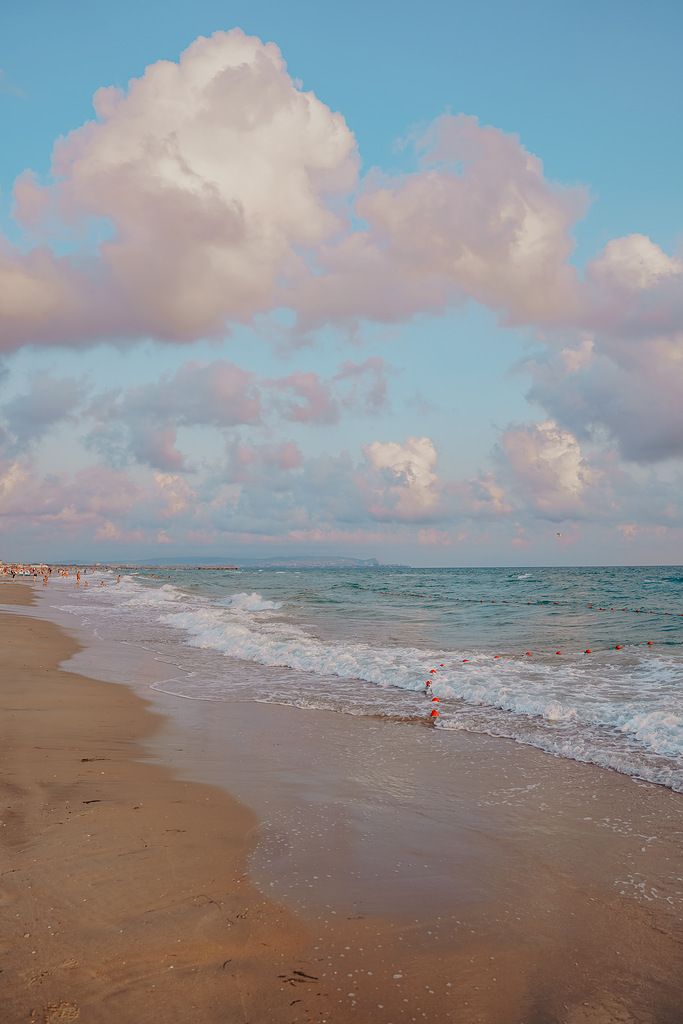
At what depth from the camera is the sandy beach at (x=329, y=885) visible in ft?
11.6

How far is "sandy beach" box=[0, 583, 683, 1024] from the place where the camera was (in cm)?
353

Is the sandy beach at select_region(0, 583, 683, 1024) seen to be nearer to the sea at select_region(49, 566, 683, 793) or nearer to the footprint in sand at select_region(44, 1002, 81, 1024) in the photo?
the footprint in sand at select_region(44, 1002, 81, 1024)

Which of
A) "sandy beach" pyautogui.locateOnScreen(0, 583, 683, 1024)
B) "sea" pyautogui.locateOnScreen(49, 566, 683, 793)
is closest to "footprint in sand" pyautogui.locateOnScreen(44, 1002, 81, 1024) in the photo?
"sandy beach" pyautogui.locateOnScreen(0, 583, 683, 1024)

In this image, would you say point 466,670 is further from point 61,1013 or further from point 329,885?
point 61,1013

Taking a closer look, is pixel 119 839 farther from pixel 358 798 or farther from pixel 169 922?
pixel 358 798

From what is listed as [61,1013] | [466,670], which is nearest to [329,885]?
[61,1013]

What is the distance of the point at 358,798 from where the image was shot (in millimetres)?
6660

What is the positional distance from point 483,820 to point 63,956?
3.99 m

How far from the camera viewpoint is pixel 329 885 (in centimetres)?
476

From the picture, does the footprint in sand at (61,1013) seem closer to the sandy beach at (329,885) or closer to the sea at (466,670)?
the sandy beach at (329,885)

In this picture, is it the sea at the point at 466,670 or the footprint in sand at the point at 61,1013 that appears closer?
the footprint in sand at the point at 61,1013

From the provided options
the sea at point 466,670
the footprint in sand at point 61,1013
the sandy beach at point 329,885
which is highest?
the footprint in sand at point 61,1013

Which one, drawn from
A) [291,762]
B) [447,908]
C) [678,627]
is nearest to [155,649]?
[291,762]

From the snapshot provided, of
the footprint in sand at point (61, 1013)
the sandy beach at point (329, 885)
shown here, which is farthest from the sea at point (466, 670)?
the footprint in sand at point (61, 1013)
